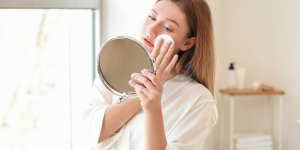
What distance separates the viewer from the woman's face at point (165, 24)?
0.80 m

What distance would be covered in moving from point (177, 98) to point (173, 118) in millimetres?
69

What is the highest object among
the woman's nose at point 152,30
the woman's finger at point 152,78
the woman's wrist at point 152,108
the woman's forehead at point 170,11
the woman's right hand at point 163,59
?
the woman's forehead at point 170,11

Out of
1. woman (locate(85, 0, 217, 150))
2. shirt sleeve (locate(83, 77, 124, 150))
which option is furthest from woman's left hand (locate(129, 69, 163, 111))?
shirt sleeve (locate(83, 77, 124, 150))

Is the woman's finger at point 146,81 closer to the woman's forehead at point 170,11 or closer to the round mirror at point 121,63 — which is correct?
the round mirror at point 121,63

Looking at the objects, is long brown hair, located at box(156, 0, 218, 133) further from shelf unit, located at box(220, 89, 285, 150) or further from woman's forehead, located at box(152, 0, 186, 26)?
shelf unit, located at box(220, 89, 285, 150)

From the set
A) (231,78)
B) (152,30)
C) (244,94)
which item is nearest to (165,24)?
(152,30)

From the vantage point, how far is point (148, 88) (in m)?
0.64

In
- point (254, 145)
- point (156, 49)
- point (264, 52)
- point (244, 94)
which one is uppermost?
point (264, 52)

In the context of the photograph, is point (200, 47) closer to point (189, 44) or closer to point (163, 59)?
point (189, 44)

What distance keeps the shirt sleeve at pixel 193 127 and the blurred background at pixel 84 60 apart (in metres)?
0.33

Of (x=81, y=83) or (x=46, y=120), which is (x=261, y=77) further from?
(x=46, y=120)

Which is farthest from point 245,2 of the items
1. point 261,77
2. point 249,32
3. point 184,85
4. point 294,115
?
point 184,85

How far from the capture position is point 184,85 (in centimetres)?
93

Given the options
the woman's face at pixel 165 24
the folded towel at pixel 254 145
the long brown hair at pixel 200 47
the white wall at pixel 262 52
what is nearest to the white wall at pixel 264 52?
Answer: the white wall at pixel 262 52
